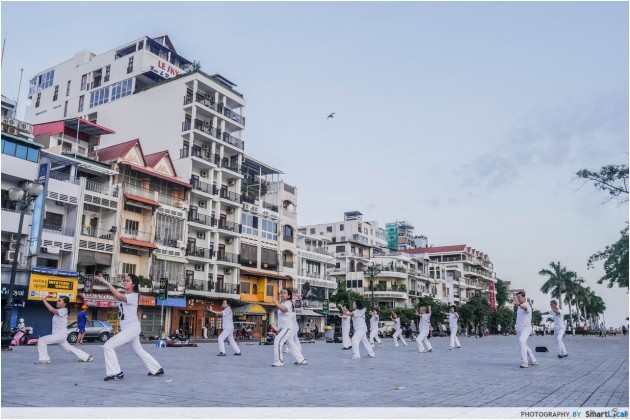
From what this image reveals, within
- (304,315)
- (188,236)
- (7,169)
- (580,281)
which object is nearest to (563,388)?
(7,169)

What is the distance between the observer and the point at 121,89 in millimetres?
56562

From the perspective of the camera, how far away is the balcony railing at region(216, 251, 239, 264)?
5101 cm

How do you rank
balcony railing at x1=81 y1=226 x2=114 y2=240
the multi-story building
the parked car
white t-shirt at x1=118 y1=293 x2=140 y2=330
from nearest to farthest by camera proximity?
white t-shirt at x1=118 y1=293 x2=140 y2=330, the parked car, balcony railing at x1=81 y1=226 x2=114 y2=240, the multi-story building

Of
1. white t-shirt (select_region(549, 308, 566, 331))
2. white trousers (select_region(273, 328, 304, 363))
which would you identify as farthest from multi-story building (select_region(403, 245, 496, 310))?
white trousers (select_region(273, 328, 304, 363))

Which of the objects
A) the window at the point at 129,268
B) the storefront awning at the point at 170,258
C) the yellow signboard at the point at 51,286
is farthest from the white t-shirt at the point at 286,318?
the storefront awning at the point at 170,258

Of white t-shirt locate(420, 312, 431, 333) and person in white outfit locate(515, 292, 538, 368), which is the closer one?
person in white outfit locate(515, 292, 538, 368)

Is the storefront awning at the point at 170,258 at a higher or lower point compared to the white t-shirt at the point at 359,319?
higher

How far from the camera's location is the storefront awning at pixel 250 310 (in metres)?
51.3

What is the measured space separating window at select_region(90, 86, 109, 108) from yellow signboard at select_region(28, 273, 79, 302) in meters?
26.5

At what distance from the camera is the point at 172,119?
51.9 metres

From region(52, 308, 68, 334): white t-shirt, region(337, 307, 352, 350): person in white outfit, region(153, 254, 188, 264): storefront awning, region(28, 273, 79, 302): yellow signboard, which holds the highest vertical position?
region(153, 254, 188, 264): storefront awning

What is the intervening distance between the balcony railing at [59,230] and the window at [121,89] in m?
22.4

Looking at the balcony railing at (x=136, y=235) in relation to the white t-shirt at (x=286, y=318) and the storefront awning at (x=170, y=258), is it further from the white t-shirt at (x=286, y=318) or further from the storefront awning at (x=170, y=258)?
the white t-shirt at (x=286, y=318)

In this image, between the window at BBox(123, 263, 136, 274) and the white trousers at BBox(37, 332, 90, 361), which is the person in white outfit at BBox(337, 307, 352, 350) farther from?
the window at BBox(123, 263, 136, 274)
